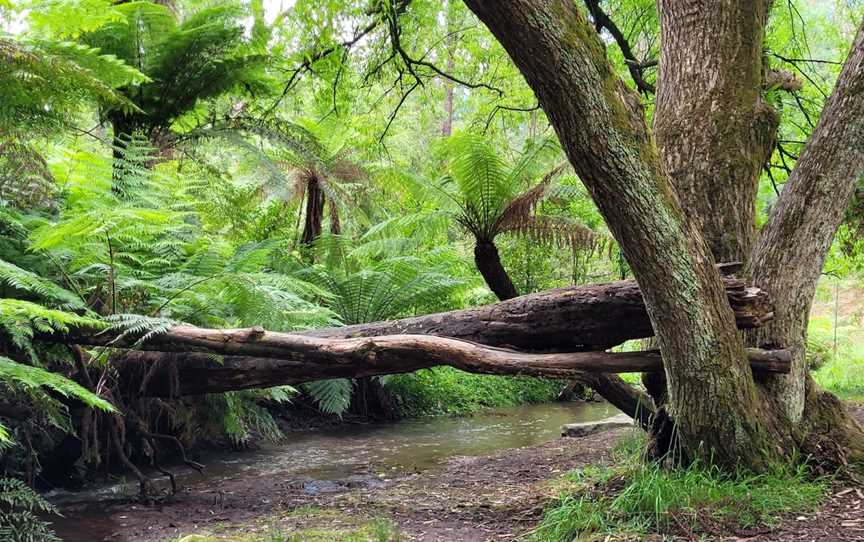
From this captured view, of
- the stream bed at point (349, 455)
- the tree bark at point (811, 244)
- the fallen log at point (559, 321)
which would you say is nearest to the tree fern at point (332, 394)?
the stream bed at point (349, 455)

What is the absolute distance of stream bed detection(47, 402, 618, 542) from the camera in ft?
12.4

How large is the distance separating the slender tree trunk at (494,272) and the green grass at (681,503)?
2.03 meters

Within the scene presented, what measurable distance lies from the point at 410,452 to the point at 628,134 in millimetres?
3747

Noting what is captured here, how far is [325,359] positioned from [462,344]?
745 millimetres

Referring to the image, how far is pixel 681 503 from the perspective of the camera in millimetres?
2635

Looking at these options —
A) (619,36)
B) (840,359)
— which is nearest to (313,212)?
(619,36)

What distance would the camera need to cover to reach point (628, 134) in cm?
246

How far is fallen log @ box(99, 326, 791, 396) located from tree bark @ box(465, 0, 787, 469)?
33 centimetres

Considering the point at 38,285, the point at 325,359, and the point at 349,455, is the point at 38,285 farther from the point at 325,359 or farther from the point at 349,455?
the point at 349,455

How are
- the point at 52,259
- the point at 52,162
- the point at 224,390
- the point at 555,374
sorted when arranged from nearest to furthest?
the point at 555,374 → the point at 52,259 → the point at 224,390 → the point at 52,162

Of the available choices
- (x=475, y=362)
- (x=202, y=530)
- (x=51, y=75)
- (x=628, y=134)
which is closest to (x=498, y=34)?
(x=628, y=134)

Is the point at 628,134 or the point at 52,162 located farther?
the point at 52,162

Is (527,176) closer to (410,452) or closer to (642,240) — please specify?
(410,452)

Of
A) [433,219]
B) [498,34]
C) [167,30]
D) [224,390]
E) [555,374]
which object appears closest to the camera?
→ [498,34]
